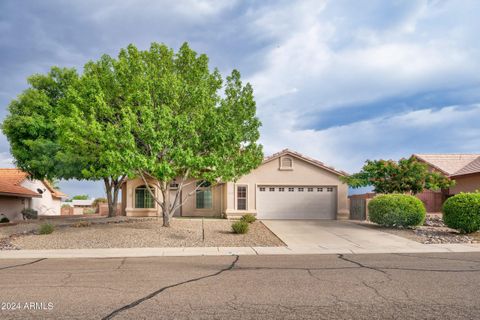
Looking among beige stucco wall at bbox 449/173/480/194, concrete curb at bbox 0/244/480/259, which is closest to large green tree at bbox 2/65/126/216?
concrete curb at bbox 0/244/480/259

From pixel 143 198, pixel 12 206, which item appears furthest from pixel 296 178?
pixel 12 206

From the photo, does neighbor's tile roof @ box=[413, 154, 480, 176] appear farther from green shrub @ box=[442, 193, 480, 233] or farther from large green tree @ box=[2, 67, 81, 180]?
large green tree @ box=[2, 67, 81, 180]

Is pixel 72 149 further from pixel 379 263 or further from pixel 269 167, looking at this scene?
pixel 379 263

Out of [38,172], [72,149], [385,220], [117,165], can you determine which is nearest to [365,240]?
[385,220]

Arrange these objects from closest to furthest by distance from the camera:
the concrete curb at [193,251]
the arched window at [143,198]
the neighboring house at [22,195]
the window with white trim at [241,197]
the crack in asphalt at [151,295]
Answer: the crack in asphalt at [151,295], the concrete curb at [193,251], the window with white trim at [241,197], the arched window at [143,198], the neighboring house at [22,195]

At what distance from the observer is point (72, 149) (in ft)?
68.2

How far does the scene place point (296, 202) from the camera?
91.6 feet

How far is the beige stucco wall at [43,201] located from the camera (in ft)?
128

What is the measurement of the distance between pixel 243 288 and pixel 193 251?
6393 millimetres

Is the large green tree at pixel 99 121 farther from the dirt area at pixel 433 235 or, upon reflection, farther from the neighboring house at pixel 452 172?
the neighboring house at pixel 452 172

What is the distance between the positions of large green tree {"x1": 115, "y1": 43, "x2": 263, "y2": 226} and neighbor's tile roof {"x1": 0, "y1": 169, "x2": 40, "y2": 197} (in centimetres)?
1455

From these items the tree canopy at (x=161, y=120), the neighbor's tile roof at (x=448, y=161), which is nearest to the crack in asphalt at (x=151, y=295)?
the tree canopy at (x=161, y=120)

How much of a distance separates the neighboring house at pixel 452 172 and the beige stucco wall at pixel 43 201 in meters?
→ 34.8

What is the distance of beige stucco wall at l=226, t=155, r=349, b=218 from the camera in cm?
2770
